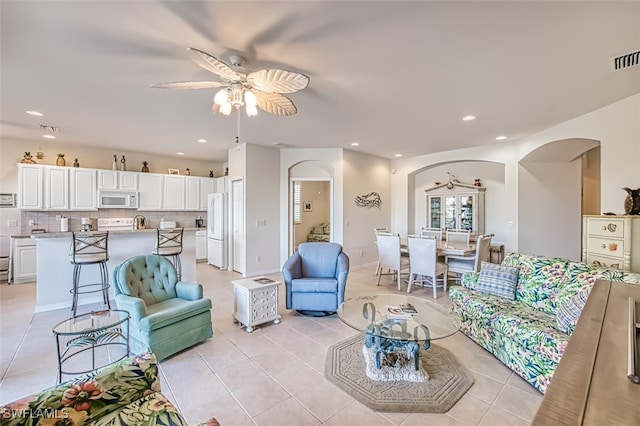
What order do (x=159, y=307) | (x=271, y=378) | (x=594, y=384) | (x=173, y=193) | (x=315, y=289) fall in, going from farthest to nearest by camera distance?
(x=173, y=193) → (x=315, y=289) → (x=159, y=307) → (x=271, y=378) → (x=594, y=384)

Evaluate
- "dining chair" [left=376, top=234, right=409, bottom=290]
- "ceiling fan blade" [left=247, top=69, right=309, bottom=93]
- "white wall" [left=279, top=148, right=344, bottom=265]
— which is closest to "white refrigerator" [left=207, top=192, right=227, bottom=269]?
"white wall" [left=279, top=148, right=344, bottom=265]

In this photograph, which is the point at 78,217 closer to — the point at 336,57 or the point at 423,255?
the point at 336,57

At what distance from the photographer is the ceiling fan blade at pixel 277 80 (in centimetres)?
211

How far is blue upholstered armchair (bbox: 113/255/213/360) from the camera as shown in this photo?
2574mm

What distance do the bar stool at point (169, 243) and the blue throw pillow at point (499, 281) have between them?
13.9 ft

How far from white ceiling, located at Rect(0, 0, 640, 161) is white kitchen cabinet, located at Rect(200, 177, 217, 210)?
3039 mm

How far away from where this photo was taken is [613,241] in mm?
3027

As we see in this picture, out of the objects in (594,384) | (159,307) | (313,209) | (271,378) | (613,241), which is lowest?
(271,378)

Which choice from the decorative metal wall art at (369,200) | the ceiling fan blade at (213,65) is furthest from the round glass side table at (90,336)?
the decorative metal wall art at (369,200)

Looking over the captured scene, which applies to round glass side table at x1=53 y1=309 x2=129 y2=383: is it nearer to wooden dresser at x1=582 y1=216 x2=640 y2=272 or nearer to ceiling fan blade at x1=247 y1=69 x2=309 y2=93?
ceiling fan blade at x1=247 y1=69 x2=309 y2=93

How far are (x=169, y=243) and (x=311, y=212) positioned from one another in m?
5.63

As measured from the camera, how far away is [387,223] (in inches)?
294

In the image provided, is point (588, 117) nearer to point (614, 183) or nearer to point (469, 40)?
point (614, 183)

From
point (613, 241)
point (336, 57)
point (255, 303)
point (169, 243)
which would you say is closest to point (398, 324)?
point (255, 303)
